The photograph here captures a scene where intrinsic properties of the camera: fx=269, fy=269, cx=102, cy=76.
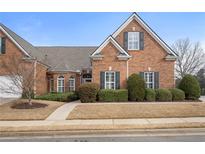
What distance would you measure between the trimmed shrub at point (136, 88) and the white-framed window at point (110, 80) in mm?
1669

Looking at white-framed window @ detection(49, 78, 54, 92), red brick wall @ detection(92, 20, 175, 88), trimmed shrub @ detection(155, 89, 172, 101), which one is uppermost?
red brick wall @ detection(92, 20, 175, 88)

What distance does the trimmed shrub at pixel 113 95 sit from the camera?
22234mm

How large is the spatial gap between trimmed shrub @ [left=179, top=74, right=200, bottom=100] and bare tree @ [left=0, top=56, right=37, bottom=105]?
12.9m

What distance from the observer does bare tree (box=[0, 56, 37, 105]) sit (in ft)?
66.9

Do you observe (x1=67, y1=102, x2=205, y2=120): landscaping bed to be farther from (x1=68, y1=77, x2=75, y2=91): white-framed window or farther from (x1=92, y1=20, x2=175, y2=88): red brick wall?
(x1=68, y1=77, x2=75, y2=91): white-framed window

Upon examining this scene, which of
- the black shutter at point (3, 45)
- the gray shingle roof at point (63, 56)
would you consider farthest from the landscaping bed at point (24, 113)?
the gray shingle roof at point (63, 56)

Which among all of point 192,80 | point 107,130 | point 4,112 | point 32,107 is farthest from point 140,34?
point 107,130

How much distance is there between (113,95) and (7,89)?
31.3ft

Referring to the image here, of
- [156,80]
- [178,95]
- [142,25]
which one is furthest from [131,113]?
[142,25]

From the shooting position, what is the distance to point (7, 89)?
24.0 meters

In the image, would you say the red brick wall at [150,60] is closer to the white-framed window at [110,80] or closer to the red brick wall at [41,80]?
the white-framed window at [110,80]

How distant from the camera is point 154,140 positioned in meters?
8.91

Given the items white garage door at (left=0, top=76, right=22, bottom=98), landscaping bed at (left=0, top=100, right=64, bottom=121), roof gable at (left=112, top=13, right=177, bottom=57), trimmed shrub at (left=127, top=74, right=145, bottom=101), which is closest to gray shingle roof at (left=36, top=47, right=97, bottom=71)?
white garage door at (left=0, top=76, right=22, bottom=98)

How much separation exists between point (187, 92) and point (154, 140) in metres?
15.8
